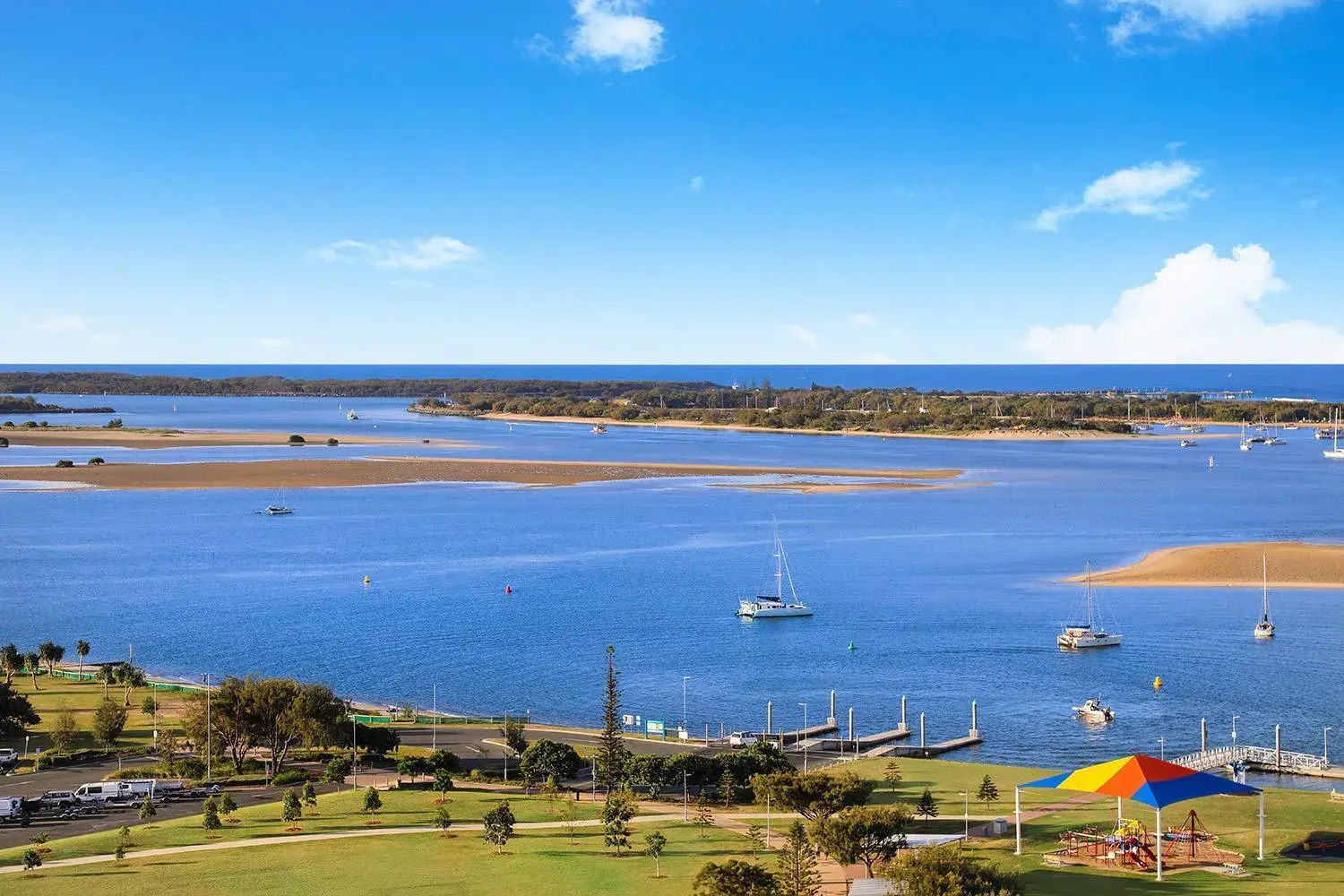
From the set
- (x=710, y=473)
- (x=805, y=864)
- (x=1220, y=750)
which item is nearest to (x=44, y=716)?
(x=805, y=864)

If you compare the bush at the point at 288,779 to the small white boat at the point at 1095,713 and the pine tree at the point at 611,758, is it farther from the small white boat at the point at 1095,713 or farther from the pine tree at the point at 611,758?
the small white boat at the point at 1095,713

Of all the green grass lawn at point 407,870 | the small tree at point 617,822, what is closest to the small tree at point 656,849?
the green grass lawn at point 407,870

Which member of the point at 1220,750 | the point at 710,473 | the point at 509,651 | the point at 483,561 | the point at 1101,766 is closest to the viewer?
the point at 1101,766

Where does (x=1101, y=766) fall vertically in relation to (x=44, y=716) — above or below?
above

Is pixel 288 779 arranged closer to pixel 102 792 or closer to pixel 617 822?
pixel 102 792

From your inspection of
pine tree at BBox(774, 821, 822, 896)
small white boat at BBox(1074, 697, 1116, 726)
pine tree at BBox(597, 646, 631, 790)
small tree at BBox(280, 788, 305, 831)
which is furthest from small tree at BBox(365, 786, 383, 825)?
small white boat at BBox(1074, 697, 1116, 726)

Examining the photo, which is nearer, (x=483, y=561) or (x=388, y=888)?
(x=388, y=888)

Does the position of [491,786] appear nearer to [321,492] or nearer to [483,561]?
[483,561]
